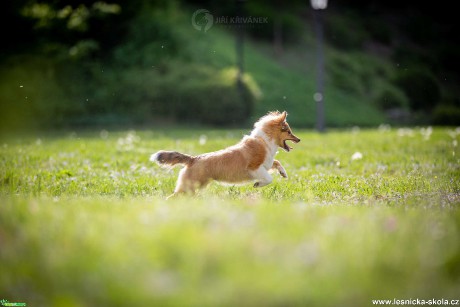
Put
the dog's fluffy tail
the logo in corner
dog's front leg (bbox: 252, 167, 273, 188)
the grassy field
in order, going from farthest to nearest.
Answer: the logo in corner < dog's front leg (bbox: 252, 167, 273, 188) < the dog's fluffy tail < the grassy field

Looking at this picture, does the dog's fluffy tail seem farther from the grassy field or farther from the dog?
the grassy field

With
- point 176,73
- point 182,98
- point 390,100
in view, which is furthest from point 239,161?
point 390,100

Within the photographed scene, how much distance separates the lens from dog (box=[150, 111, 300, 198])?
6.30m

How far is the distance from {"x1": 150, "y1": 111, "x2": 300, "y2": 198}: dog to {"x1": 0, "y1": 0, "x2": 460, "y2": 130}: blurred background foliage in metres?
14.0

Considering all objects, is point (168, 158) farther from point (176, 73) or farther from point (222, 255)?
point (176, 73)

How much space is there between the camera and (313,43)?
115ft

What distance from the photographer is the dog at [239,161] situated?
6.30m

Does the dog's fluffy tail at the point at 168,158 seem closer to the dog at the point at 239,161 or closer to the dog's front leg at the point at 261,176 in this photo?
the dog at the point at 239,161

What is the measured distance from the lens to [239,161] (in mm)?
6637

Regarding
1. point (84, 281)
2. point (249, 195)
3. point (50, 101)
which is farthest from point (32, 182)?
point (50, 101)

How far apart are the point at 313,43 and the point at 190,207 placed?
107 ft

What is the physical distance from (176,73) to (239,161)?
16.9 m

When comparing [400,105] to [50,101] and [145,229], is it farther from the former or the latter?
[145,229]

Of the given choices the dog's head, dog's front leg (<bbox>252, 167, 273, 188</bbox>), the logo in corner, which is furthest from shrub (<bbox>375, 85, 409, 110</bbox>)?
dog's front leg (<bbox>252, 167, 273, 188</bbox>)
